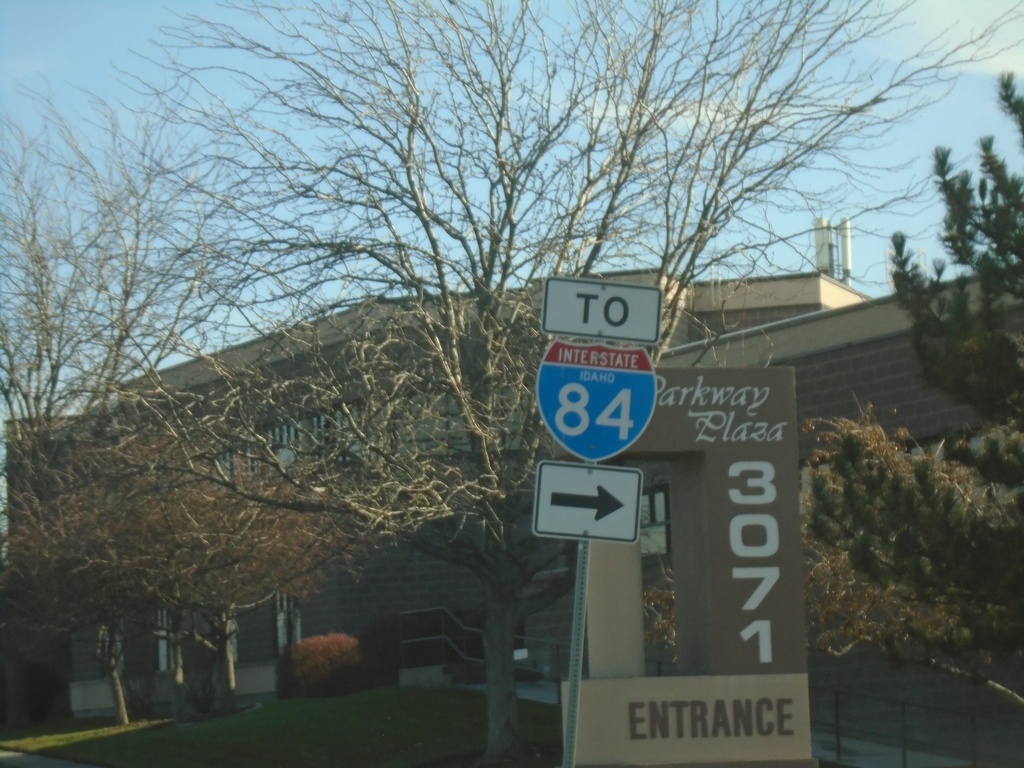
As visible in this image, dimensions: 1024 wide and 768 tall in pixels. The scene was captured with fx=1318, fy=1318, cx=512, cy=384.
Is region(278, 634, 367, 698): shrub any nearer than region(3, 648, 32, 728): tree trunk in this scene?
Yes

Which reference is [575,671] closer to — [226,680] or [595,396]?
[595,396]

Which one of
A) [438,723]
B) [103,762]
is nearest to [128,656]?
[103,762]

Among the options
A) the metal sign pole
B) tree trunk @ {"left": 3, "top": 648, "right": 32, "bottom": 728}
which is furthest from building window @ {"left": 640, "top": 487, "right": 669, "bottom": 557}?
tree trunk @ {"left": 3, "top": 648, "right": 32, "bottom": 728}

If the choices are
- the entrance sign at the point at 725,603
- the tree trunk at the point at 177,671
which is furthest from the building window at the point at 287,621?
the entrance sign at the point at 725,603

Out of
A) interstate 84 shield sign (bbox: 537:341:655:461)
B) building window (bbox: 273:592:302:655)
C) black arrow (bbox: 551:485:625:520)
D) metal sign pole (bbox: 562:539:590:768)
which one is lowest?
building window (bbox: 273:592:302:655)

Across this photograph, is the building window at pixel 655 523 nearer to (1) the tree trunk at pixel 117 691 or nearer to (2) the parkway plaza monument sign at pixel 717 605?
(2) the parkway plaza monument sign at pixel 717 605

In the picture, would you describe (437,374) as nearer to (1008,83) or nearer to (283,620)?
(1008,83)

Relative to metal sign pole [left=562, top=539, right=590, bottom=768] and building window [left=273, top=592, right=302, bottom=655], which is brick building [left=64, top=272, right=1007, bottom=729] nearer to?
building window [left=273, top=592, right=302, bottom=655]

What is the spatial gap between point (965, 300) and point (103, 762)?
48.2 ft

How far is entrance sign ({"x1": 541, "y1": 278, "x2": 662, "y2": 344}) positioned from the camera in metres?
7.34

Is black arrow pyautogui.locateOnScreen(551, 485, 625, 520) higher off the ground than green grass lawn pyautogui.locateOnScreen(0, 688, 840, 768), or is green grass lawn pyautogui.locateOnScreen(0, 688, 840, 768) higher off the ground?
black arrow pyautogui.locateOnScreen(551, 485, 625, 520)

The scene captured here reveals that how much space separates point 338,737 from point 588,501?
12882mm

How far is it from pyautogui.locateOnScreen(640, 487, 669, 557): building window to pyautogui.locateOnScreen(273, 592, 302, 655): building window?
33.4ft

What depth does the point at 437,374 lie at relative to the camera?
14953mm
